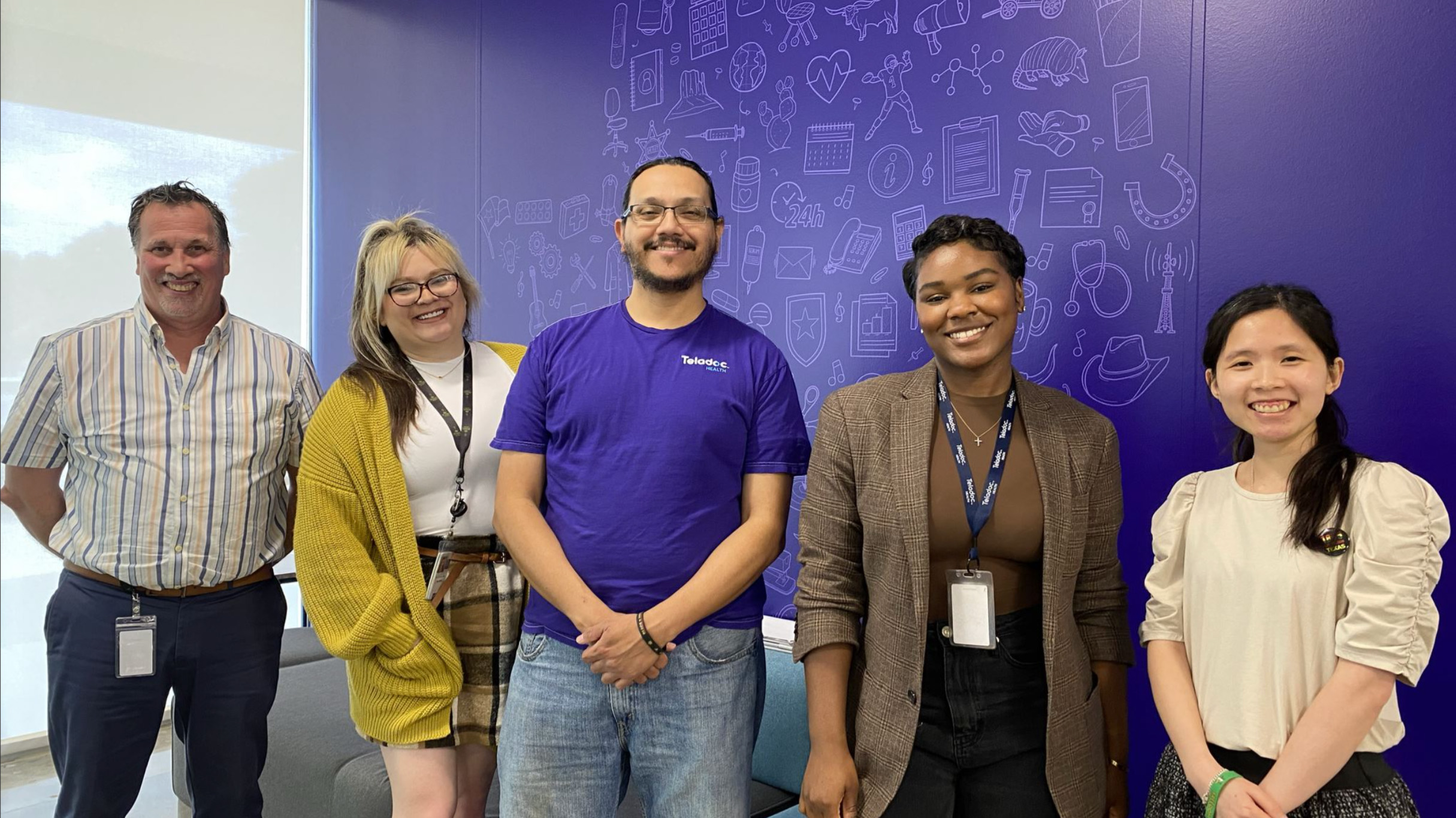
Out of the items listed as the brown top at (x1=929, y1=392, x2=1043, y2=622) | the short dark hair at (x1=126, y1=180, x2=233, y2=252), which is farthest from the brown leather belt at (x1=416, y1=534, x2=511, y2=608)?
the short dark hair at (x1=126, y1=180, x2=233, y2=252)

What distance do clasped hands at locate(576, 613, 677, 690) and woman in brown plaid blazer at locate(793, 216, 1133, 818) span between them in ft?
0.97

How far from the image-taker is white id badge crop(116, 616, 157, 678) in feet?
7.78

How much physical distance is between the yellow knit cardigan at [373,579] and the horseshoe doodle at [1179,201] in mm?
1960

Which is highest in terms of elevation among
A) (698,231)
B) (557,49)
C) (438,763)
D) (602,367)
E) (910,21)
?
(557,49)

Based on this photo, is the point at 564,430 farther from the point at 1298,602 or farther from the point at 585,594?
the point at 1298,602

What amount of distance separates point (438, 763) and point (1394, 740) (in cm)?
184

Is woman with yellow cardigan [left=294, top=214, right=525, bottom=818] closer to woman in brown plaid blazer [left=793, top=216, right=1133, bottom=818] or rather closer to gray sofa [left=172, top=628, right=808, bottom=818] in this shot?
gray sofa [left=172, top=628, right=808, bottom=818]

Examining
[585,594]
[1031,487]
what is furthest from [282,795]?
[1031,487]

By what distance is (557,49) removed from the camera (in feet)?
13.9

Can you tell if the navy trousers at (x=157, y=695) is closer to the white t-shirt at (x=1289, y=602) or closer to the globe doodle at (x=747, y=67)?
the white t-shirt at (x=1289, y=602)

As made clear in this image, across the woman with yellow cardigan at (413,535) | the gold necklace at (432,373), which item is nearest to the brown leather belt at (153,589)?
the woman with yellow cardigan at (413,535)

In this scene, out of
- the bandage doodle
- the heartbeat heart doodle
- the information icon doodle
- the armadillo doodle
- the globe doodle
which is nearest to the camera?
the armadillo doodle

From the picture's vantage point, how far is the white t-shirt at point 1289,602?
1481 millimetres

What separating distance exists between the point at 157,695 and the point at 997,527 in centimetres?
215
